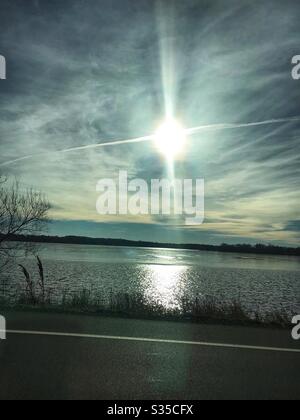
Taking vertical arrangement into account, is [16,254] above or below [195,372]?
above

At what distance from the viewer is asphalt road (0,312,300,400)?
16.5 ft

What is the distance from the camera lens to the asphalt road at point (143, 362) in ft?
16.5

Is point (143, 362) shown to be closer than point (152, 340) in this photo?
Yes

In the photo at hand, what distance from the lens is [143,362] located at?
604 centimetres

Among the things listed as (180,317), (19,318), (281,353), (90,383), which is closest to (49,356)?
(90,383)

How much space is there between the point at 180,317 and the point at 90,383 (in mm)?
4610

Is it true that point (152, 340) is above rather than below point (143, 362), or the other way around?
above

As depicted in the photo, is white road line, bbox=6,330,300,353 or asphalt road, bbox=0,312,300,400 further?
white road line, bbox=6,330,300,353

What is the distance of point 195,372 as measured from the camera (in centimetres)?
569

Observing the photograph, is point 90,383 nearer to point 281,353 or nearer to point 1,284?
point 281,353

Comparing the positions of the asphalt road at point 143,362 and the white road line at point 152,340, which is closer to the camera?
the asphalt road at point 143,362
